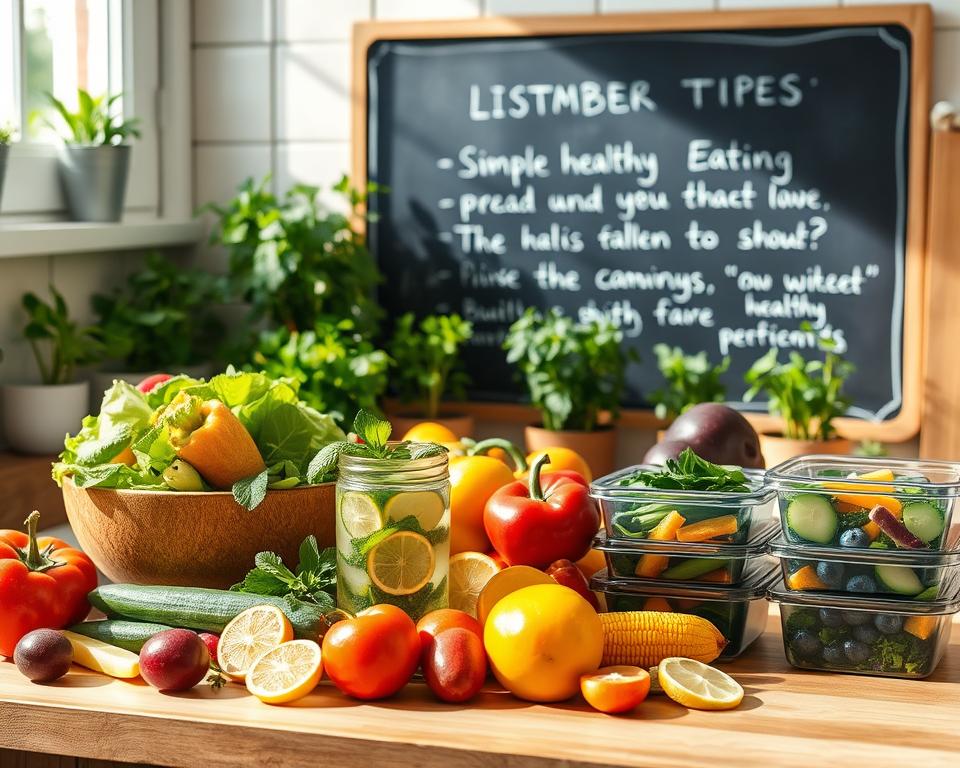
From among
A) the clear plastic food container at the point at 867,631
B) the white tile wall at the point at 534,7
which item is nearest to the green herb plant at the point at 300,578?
the clear plastic food container at the point at 867,631

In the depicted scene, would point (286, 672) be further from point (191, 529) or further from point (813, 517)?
point (813, 517)

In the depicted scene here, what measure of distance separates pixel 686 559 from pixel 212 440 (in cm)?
39

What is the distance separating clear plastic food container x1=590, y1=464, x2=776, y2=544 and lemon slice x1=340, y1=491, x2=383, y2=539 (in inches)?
7.0

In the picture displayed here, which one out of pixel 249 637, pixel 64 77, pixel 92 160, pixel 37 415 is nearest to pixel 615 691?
pixel 249 637

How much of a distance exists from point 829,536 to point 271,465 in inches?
18.6

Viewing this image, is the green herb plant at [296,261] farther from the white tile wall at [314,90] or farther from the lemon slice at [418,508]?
the lemon slice at [418,508]

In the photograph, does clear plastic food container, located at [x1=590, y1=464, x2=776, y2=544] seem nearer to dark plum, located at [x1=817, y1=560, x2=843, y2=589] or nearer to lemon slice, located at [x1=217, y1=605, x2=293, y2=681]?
dark plum, located at [x1=817, y1=560, x2=843, y2=589]

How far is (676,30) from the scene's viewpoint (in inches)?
86.0

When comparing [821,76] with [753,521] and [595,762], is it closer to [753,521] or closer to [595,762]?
[753,521]

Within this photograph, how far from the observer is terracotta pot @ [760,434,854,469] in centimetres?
203

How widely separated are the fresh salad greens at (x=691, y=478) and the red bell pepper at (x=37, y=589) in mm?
455

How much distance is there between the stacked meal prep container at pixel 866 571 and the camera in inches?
37.5

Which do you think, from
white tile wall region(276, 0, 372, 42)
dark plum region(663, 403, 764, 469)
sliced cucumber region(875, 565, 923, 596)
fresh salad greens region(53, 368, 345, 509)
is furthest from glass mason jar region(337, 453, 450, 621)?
white tile wall region(276, 0, 372, 42)

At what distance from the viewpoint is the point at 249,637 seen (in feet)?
3.15
